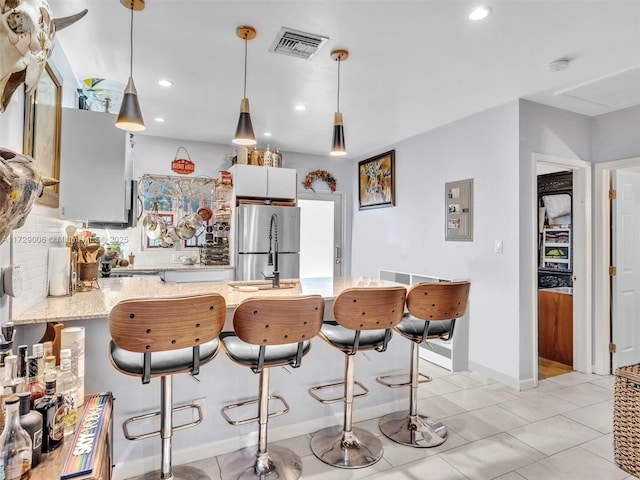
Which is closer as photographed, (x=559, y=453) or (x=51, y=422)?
(x=51, y=422)

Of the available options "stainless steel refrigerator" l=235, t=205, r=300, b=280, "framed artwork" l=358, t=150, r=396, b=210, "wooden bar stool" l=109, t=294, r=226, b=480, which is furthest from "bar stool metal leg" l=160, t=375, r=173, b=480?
"framed artwork" l=358, t=150, r=396, b=210

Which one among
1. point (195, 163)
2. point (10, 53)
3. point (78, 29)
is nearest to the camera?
point (10, 53)

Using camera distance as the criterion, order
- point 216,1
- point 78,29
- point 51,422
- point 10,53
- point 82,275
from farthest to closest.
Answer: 1. point 82,275
2. point 78,29
3. point 216,1
4. point 51,422
5. point 10,53

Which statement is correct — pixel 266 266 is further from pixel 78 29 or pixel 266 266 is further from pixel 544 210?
pixel 544 210

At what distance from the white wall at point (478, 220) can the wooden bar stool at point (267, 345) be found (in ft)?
7.41

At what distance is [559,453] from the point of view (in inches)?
89.5

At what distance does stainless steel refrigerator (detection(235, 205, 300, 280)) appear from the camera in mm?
4457

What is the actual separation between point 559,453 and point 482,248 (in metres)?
1.83

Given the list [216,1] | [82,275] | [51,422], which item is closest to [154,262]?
[82,275]

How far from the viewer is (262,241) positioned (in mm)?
4527

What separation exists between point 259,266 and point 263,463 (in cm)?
272

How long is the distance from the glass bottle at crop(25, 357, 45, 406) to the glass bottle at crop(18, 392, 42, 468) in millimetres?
123

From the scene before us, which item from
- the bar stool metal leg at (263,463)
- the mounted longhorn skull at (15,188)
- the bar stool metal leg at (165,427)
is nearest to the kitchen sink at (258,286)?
the bar stool metal leg at (263,463)

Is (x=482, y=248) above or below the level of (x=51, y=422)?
above
